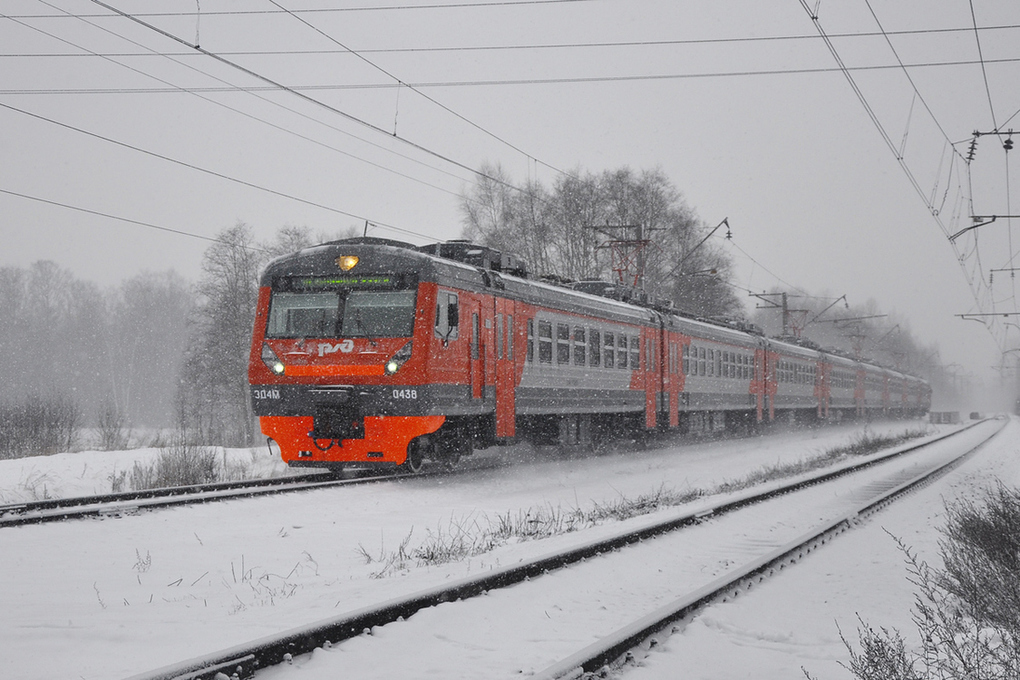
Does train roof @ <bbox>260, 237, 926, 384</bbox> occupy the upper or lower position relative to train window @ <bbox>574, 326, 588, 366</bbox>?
upper

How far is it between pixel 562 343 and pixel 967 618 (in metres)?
11.4

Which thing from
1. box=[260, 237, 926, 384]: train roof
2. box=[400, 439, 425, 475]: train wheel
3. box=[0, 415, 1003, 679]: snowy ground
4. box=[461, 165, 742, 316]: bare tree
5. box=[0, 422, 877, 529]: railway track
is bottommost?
box=[0, 415, 1003, 679]: snowy ground

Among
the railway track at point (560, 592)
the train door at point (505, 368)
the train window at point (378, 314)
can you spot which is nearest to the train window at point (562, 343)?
the train door at point (505, 368)

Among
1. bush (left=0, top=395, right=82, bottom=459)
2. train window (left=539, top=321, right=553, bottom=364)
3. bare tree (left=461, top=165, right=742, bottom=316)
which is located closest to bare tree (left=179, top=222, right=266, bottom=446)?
bare tree (left=461, top=165, right=742, bottom=316)

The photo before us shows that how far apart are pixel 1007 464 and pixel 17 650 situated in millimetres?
21567

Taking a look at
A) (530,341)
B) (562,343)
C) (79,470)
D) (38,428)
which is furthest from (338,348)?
(38,428)

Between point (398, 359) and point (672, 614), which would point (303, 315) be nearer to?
point (398, 359)

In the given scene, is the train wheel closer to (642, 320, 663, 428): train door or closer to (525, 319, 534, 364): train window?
(525, 319, 534, 364): train window

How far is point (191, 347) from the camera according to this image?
46.7 metres

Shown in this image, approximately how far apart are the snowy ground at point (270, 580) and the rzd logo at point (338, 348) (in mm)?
1799

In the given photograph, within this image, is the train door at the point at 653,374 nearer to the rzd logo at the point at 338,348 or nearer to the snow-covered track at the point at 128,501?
the snow-covered track at the point at 128,501

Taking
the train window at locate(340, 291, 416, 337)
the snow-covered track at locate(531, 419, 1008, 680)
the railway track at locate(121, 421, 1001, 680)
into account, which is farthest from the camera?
the train window at locate(340, 291, 416, 337)

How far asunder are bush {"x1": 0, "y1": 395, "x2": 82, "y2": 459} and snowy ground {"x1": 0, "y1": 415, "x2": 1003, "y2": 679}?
506 cm

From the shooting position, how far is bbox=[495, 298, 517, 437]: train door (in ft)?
47.5
